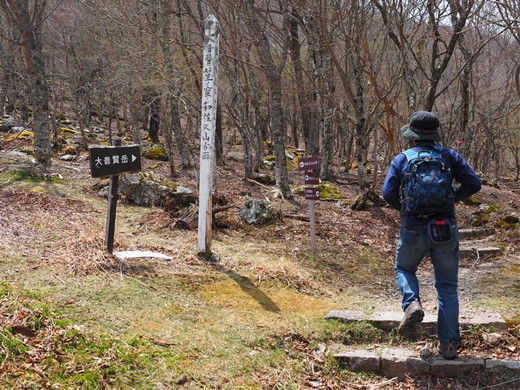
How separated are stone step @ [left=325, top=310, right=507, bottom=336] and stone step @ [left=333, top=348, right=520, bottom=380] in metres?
0.33

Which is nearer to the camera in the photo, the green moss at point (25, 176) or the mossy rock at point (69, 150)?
the green moss at point (25, 176)

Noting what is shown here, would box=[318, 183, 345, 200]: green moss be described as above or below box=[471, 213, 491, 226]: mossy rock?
above

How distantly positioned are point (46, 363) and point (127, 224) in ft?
16.2

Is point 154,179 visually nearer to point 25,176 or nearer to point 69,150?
point 25,176

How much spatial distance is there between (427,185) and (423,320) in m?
1.49

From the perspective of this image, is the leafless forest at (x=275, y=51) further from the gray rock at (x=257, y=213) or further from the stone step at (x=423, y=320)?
the stone step at (x=423, y=320)

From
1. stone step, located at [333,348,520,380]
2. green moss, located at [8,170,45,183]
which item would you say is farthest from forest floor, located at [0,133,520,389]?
green moss, located at [8,170,45,183]

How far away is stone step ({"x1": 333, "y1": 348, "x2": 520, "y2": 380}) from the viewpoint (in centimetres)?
377

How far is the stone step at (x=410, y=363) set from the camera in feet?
12.4

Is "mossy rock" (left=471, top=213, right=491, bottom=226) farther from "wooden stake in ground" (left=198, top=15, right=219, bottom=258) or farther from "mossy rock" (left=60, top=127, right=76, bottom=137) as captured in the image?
"mossy rock" (left=60, top=127, right=76, bottom=137)

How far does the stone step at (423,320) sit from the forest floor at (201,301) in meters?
0.09

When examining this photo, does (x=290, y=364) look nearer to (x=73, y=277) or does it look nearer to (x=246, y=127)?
(x=73, y=277)

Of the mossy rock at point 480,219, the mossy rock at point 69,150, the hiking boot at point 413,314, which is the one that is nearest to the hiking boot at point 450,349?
the hiking boot at point 413,314

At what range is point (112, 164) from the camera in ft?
17.7
